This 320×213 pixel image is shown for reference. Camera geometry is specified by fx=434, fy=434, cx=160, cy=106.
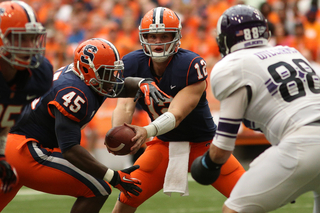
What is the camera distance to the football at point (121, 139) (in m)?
3.07

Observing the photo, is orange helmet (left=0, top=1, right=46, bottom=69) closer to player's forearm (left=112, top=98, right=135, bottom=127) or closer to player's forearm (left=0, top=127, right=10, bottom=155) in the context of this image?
player's forearm (left=0, top=127, right=10, bottom=155)

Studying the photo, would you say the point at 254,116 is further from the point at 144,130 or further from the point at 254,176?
the point at 144,130

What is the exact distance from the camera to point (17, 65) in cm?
262

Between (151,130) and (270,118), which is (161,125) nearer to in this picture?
(151,130)

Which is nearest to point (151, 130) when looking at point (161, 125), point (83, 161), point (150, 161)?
point (161, 125)

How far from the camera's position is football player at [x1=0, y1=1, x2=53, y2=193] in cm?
261

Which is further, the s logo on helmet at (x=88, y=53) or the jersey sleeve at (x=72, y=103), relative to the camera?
the s logo on helmet at (x=88, y=53)

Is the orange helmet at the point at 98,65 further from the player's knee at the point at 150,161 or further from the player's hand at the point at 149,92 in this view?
the player's knee at the point at 150,161

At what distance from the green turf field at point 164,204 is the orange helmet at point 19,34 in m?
2.81

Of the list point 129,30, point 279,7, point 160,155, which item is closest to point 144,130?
point 160,155

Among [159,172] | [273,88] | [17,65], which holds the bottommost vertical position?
[159,172]

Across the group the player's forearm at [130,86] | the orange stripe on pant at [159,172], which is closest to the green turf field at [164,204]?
the orange stripe on pant at [159,172]

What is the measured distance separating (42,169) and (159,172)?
3.01 feet

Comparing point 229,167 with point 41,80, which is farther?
point 229,167
